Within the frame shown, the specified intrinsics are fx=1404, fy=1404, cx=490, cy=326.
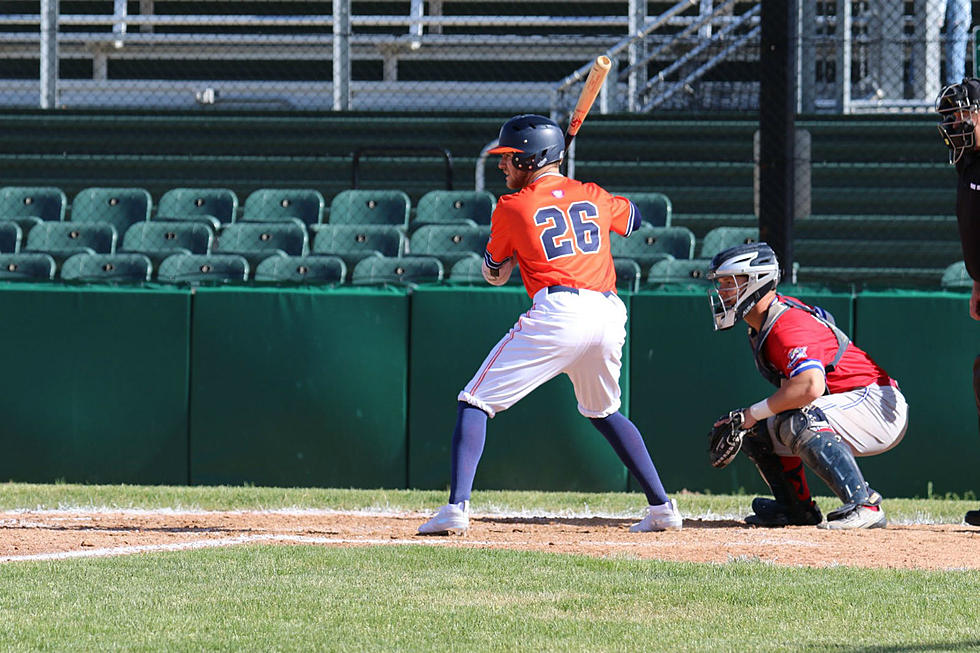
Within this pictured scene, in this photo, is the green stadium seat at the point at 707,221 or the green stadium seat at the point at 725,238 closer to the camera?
the green stadium seat at the point at 725,238

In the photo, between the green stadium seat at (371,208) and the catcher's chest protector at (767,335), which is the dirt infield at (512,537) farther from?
the green stadium seat at (371,208)

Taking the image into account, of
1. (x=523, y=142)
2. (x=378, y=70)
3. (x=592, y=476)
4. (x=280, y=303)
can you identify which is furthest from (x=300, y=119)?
(x=523, y=142)

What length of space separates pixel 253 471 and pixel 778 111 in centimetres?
367

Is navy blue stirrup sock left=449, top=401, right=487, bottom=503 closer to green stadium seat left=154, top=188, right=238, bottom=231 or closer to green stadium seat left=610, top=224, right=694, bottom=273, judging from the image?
green stadium seat left=610, top=224, right=694, bottom=273

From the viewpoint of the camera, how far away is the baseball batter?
560 cm

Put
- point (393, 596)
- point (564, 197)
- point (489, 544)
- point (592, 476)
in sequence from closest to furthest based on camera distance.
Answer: point (393, 596) < point (489, 544) < point (564, 197) < point (592, 476)

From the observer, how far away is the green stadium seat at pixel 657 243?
10.9 m

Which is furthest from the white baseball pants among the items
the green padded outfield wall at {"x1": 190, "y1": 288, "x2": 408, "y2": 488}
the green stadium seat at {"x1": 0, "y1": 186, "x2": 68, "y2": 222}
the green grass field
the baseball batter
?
the green stadium seat at {"x1": 0, "y1": 186, "x2": 68, "y2": 222}

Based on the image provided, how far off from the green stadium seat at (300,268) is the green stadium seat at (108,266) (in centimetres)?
82

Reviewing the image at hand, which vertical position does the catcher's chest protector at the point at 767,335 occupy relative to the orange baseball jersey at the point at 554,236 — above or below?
below

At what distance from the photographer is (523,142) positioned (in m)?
5.81

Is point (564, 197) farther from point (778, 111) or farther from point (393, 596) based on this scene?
point (778, 111)

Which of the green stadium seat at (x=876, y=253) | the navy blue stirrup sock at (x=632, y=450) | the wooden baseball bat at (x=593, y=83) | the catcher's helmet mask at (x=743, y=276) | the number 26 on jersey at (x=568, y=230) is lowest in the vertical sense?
the navy blue stirrup sock at (x=632, y=450)

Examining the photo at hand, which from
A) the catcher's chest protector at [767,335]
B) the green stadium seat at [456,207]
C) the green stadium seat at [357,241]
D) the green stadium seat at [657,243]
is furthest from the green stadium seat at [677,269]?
the catcher's chest protector at [767,335]
